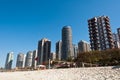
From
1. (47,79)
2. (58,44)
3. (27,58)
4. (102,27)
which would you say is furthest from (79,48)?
(47,79)

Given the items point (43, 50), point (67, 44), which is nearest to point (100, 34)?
point (67, 44)

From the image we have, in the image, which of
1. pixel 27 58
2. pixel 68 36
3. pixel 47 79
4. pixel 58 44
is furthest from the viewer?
pixel 27 58

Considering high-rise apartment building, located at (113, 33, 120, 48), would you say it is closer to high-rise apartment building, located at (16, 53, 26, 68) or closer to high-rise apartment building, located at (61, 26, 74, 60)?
high-rise apartment building, located at (61, 26, 74, 60)

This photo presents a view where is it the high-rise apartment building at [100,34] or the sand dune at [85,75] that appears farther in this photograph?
the high-rise apartment building at [100,34]

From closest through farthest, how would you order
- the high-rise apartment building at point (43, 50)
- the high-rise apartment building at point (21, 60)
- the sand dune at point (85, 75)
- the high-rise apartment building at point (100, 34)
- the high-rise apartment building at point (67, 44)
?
the sand dune at point (85, 75) < the high-rise apartment building at point (100, 34) < the high-rise apartment building at point (43, 50) < the high-rise apartment building at point (67, 44) < the high-rise apartment building at point (21, 60)

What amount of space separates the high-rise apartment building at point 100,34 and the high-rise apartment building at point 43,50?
4071 centimetres

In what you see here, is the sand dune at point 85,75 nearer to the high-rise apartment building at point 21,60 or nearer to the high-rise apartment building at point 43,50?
the high-rise apartment building at point 43,50

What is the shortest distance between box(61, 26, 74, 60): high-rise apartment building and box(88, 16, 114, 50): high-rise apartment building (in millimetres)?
32415

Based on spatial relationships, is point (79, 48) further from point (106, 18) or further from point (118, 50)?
point (118, 50)

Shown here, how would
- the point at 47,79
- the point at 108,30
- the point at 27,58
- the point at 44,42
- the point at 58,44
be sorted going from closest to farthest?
the point at 47,79 < the point at 108,30 < the point at 44,42 < the point at 58,44 < the point at 27,58

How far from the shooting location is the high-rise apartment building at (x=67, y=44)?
12729cm

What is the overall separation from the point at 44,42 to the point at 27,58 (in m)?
52.9

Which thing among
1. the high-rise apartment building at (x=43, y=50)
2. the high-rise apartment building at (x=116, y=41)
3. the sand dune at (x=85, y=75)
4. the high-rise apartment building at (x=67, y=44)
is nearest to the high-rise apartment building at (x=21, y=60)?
the high-rise apartment building at (x=43, y=50)

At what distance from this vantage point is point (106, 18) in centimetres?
10294
